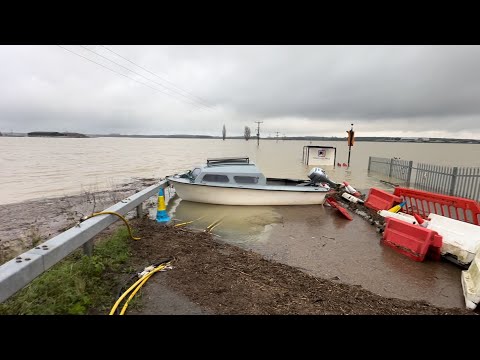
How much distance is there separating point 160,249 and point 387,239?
5.66 metres

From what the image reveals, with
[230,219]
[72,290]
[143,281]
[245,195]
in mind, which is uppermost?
[245,195]

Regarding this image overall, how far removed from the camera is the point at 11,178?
16.3 metres

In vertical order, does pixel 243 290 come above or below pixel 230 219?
above

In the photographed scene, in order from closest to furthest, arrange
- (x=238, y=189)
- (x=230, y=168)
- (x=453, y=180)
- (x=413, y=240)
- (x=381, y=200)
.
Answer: (x=413, y=240)
(x=381, y=200)
(x=238, y=189)
(x=230, y=168)
(x=453, y=180)

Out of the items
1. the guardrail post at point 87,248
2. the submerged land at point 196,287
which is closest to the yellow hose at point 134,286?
the submerged land at point 196,287

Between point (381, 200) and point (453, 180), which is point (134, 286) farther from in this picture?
point (453, 180)

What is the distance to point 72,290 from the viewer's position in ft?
10.5

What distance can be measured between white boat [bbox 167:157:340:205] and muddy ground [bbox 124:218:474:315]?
467 cm

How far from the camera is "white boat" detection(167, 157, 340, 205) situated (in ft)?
31.9

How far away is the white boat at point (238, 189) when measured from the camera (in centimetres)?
971

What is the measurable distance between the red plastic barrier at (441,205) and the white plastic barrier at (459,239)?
900mm

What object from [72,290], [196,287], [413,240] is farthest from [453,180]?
[72,290]

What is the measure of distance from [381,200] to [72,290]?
9.64m
